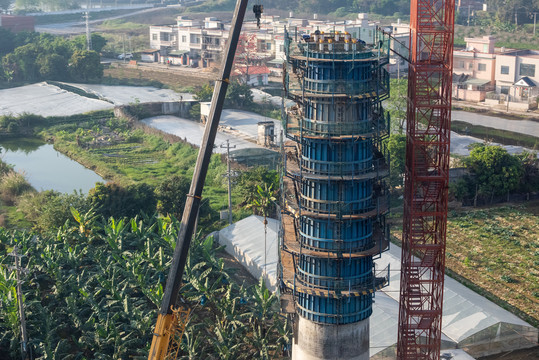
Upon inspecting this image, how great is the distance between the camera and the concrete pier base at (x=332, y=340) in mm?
29750

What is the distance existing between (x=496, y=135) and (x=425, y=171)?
203ft

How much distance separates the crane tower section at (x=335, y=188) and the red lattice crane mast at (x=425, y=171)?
6.42 meters

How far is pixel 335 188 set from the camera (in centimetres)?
2864

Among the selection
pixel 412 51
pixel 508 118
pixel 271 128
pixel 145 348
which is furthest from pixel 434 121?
pixel 508 118

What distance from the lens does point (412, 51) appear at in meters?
36.9

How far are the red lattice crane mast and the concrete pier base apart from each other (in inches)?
285

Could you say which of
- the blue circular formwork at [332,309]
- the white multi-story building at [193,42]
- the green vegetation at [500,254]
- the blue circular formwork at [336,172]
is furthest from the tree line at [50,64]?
the blue circular formwork at [332,309]

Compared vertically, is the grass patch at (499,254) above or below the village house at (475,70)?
below

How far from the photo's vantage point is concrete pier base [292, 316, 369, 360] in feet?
97.6

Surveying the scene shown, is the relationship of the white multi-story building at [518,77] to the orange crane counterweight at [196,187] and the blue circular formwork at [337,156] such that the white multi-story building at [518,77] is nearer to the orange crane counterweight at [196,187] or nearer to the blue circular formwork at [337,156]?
the orange crane counterweight at [196,187]

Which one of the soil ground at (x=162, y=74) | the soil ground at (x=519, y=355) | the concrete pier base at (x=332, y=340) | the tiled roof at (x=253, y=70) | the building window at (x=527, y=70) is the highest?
the building window at (x=527, y=70)

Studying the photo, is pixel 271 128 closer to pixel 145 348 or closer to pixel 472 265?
pixel 472 265

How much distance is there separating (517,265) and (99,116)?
6353cm

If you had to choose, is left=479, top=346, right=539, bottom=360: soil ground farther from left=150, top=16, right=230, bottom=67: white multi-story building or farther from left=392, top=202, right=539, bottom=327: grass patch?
left=150, top=16, right=230, bottom=67: white multi-story building
